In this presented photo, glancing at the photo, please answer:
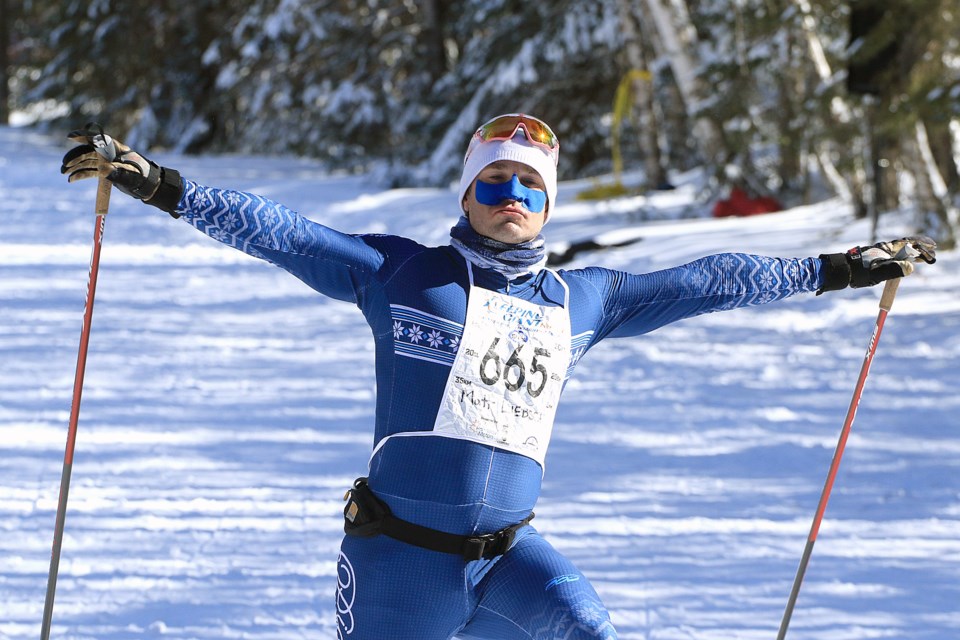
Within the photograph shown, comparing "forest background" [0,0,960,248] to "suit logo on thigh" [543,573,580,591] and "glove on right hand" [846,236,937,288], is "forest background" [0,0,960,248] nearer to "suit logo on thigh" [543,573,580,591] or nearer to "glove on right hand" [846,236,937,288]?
"glove on right hand" [846,236,937,288]

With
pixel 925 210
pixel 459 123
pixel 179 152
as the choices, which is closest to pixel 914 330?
pixel 925 210

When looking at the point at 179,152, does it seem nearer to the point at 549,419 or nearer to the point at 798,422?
the point at 798,422

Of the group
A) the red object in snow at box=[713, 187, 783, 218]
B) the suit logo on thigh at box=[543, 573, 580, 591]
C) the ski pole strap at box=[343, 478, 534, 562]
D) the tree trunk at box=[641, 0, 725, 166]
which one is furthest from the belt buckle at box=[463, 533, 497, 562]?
the red object in snow at box=[713, 187, 783, 218]

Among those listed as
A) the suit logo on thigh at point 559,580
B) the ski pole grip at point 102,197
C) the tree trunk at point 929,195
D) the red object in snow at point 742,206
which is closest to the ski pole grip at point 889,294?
the suit logo on thigh at point 559,580

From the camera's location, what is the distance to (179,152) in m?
27.3

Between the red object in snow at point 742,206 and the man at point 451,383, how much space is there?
10719mm

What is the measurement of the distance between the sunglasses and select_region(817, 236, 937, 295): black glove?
86 centimetres

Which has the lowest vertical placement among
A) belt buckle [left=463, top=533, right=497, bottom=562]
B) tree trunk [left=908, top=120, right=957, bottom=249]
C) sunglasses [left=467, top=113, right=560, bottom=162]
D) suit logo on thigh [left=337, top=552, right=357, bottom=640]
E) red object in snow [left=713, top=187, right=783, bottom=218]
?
suit logo on thigh [left=337, top=552, right=357, bottom=640]

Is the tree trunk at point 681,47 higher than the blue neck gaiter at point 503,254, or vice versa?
the tree trunk at point 681,47

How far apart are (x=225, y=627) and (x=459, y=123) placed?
13767mm

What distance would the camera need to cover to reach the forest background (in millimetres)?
10203

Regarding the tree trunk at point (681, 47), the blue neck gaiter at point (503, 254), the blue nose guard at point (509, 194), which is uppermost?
the tree trunk at point (681, 47)

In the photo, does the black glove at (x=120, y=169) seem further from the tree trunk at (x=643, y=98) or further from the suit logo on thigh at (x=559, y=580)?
the tree trunk at (x=643, y=98)

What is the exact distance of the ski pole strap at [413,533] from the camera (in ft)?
9.23
